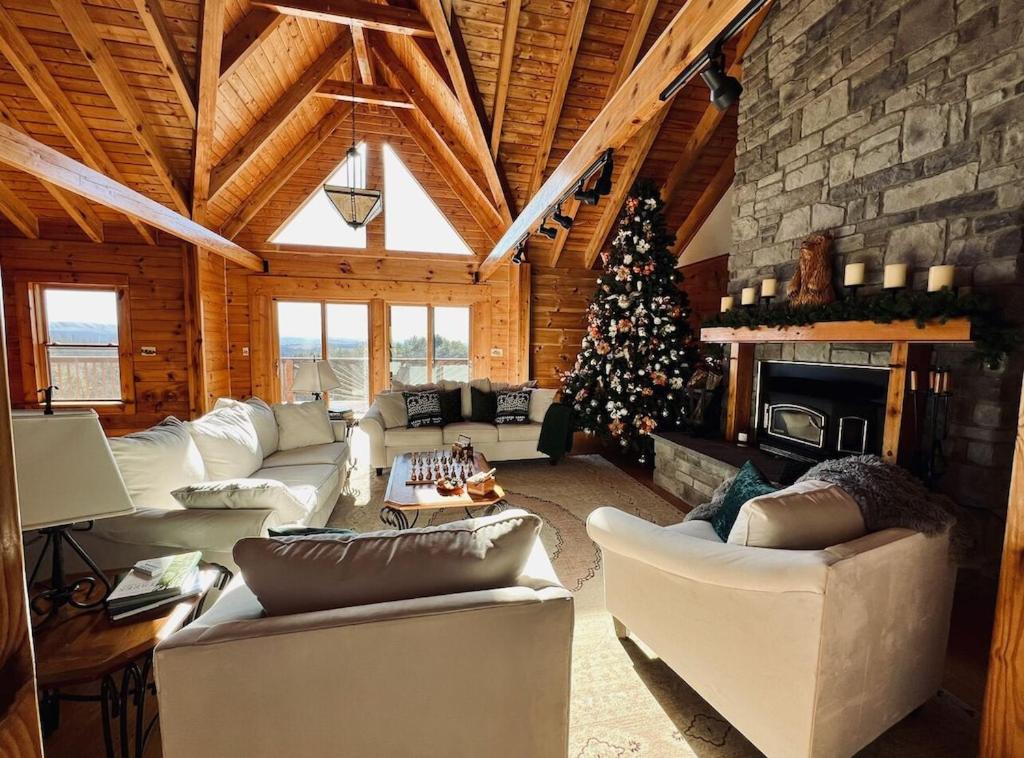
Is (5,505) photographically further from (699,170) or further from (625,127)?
(699,170)

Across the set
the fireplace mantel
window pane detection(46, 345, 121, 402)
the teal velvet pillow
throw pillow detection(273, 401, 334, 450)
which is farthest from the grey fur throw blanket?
window pane detection(46, 345, 121, 402)

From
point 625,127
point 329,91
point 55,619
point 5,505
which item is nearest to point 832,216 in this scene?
point 625,127

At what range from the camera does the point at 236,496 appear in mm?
2064

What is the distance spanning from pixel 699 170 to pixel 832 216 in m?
3.06

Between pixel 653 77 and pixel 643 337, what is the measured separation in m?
2.81

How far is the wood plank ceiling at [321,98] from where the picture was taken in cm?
397

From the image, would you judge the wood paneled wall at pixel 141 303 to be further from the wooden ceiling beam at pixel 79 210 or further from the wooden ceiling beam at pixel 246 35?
the wooden ceiling beam at pixel 246 35

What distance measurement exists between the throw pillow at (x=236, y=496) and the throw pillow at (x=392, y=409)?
2587 mm

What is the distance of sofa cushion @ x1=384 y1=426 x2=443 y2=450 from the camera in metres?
4.63

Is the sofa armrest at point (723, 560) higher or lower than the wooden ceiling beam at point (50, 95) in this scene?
lower

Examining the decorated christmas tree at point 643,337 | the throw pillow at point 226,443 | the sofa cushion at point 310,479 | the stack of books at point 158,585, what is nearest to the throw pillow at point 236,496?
the stack of books at point 158,585

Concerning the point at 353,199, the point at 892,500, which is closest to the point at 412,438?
the point at 353,199

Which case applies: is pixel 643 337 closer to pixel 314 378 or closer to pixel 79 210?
pixel 314 378

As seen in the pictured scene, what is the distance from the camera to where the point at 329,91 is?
17.9 feet
